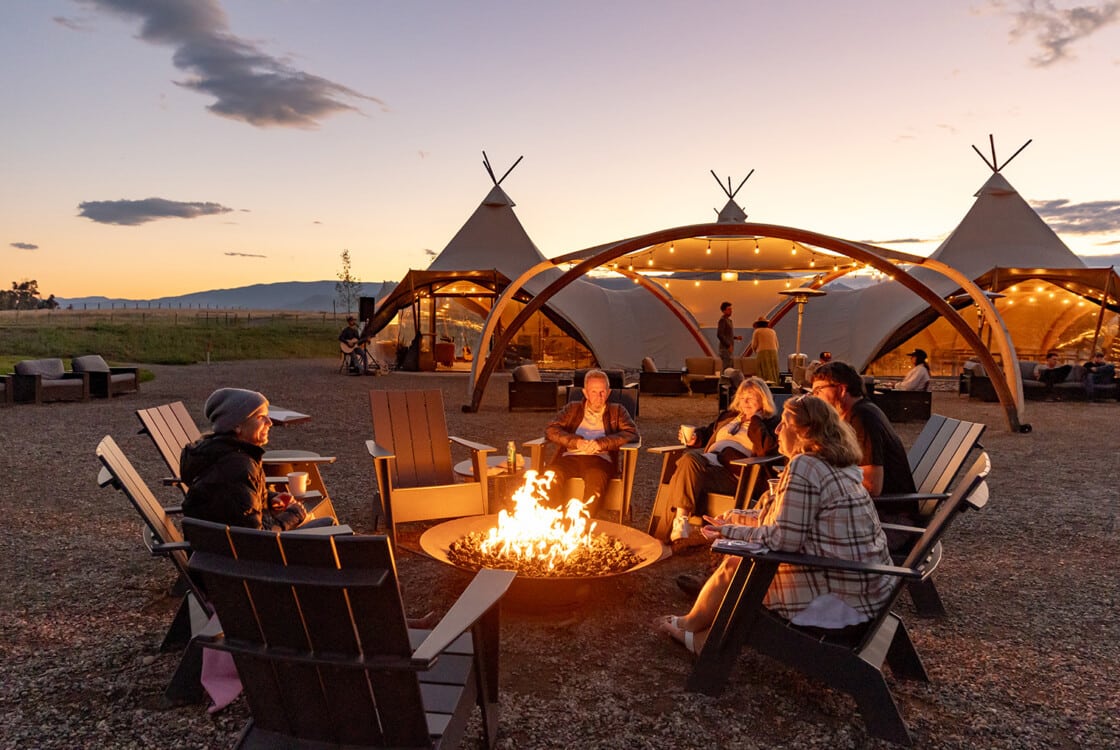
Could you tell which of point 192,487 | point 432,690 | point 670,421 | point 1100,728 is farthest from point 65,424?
point 1100,728

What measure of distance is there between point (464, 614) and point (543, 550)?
1.81 meters

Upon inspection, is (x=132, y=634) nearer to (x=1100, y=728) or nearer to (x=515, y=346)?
(x=1100, y=728)

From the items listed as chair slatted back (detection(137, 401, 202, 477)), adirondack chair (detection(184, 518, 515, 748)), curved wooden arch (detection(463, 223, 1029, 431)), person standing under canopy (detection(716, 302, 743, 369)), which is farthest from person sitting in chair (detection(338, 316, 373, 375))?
adirondack chair (detection(184, 518, 515, 748))

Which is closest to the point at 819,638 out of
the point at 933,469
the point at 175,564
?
the point at 933,469

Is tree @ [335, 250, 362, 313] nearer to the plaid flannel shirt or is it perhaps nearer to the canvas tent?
the canvas tent

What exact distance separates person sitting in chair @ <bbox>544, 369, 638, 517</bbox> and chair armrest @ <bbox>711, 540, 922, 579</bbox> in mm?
2536

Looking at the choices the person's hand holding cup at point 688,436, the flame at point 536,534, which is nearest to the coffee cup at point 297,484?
the flame at point 536,534

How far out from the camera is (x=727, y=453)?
5.30 m

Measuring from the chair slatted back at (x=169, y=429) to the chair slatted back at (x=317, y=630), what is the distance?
247cm

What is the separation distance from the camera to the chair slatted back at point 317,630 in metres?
1.99

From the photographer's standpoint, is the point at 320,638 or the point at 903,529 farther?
the point at 903,529

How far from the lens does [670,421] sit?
477 inches

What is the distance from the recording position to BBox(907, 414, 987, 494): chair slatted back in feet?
14.3

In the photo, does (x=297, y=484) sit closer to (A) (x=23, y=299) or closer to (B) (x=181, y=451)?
(B) (x=181, y=451)
